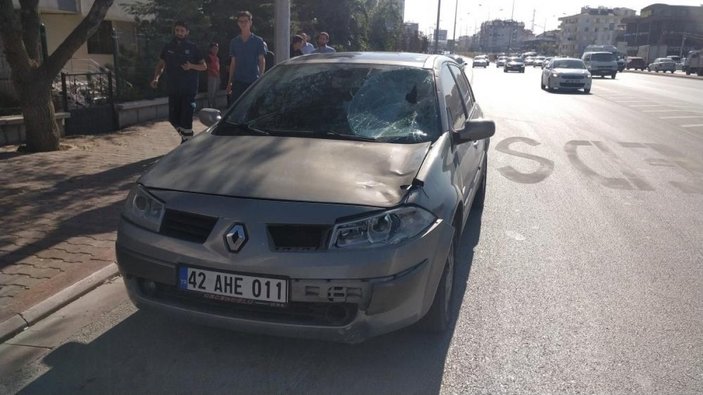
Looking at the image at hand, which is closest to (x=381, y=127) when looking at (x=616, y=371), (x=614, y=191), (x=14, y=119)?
(x=616, y=371)

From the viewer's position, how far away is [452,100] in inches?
184

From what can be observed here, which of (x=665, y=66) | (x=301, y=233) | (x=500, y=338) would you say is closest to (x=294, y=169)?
(x=301, y=233)

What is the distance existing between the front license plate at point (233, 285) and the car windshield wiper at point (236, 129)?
1329 millimetres

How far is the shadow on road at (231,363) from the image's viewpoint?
299cm

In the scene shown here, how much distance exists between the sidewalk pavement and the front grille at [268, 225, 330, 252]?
71.5 inches

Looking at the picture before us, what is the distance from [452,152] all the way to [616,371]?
5.47 feet

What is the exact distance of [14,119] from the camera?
8.34m

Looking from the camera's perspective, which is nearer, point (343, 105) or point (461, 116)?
point (343, 105)

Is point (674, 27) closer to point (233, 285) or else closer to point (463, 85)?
point (463, 85)

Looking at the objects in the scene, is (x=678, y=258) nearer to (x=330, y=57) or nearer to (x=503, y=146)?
(x=330, y=57)

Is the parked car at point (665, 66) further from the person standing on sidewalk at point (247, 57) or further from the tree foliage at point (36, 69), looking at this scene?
the tree foliage at point (36, 69)

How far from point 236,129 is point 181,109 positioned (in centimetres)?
417

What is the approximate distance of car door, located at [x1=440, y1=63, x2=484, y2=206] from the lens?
4281mm

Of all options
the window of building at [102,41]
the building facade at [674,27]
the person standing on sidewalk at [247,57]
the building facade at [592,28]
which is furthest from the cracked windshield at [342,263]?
the building facade at [592,28]
